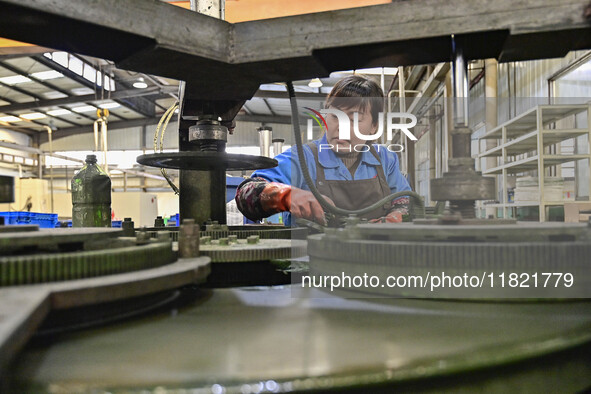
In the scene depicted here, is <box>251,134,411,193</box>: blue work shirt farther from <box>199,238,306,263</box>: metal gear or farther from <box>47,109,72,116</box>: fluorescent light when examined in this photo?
<box>47,109,72,116</box>: fluorescent light

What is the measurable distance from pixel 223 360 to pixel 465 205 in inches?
22.4

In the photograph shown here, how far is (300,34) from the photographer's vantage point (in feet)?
2.81

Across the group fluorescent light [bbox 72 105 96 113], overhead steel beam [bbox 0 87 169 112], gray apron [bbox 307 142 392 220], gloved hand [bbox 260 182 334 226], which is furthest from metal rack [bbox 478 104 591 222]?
fluorescent light [bbox 72 105 96 113]

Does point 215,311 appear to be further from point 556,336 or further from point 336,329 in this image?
point 556,336

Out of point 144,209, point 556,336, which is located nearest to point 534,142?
point 556,336

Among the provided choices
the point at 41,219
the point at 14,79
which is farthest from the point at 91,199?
the point at 14,79

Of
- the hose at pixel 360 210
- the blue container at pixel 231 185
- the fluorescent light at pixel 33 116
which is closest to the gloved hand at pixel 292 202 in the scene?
the hose at pixel 360 210

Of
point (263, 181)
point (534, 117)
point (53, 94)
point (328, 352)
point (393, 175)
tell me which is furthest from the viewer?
point (53, 94)

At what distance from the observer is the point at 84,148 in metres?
12.5

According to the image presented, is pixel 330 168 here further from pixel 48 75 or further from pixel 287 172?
pixel 48 75

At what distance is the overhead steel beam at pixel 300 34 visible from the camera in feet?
2.45

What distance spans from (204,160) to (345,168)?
919 millimetres

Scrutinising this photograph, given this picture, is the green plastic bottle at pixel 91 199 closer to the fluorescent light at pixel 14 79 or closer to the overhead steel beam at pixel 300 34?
the overhead steel beam at pixel 300 34

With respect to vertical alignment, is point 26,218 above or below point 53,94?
below
